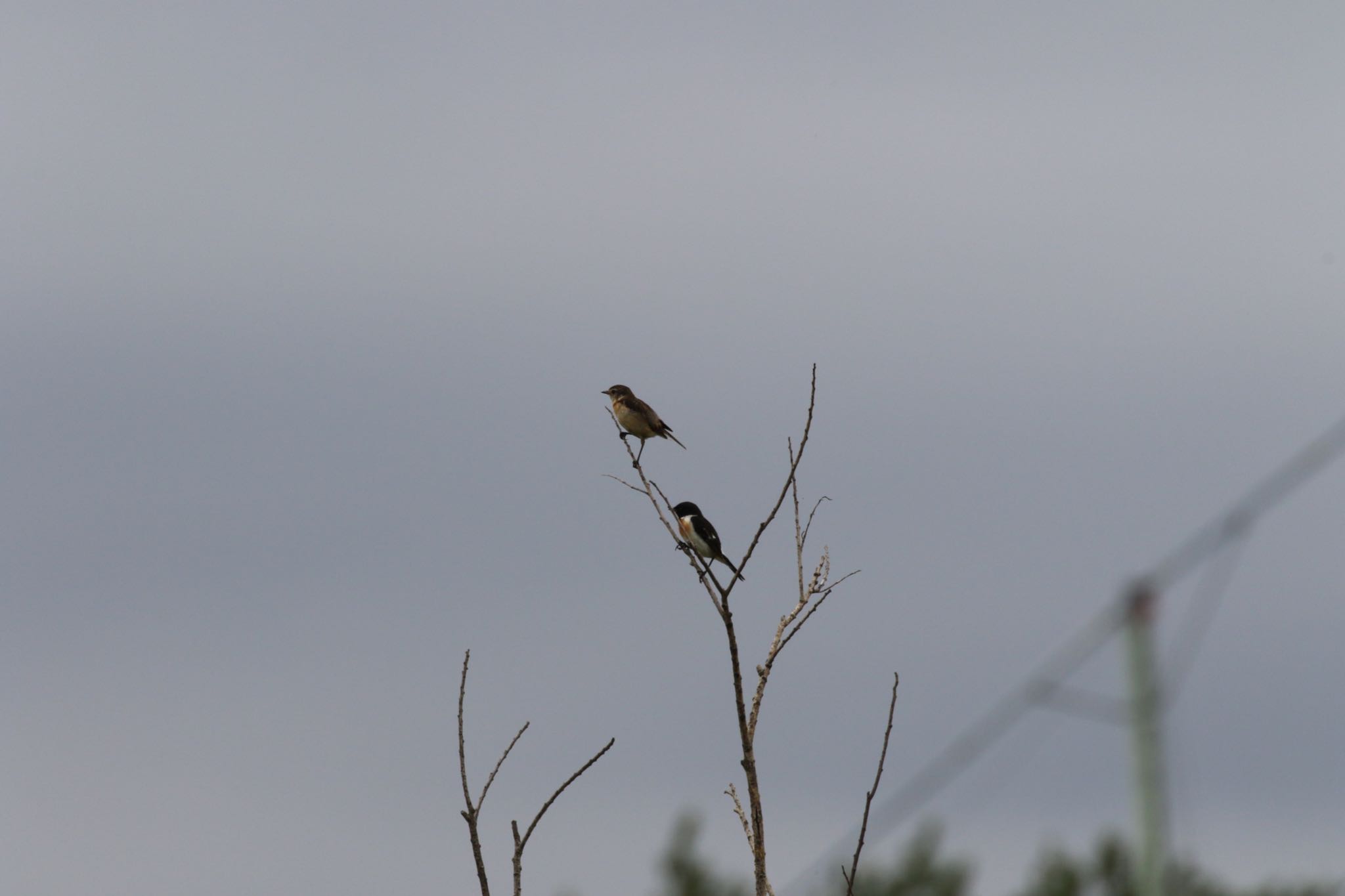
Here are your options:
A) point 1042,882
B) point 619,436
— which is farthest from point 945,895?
point 619,436

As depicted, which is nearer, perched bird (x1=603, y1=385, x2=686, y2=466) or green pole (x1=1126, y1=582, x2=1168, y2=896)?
green pole (x1=1126, y1=582, x2=1168, y2=896)

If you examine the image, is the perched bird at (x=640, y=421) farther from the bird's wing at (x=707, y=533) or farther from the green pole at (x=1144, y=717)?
the green pole at (x=1144, y=717)

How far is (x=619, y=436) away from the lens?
1069cm

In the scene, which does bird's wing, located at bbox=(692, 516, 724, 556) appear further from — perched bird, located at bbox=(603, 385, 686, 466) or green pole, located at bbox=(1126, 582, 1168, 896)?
green pole, located at bbox=(1126, 582, 1168, 896)

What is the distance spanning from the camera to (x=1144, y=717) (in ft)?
12.9

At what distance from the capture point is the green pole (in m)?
3.82

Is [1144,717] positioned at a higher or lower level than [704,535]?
lower

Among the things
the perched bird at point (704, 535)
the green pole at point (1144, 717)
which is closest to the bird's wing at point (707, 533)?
the perched bird at point (704, 535)

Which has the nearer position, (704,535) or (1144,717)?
(1144,717)

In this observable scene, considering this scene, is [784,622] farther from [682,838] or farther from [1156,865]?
[682,838]

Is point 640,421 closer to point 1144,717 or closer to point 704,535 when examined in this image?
point 704,535

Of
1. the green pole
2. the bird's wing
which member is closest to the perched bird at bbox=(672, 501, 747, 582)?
the bird's wing

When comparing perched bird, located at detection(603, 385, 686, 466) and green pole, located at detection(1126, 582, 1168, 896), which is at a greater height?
perched bird, located at detection(603, 385, 686, 466)

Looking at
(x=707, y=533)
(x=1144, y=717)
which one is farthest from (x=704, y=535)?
(x=1144, y=717)
